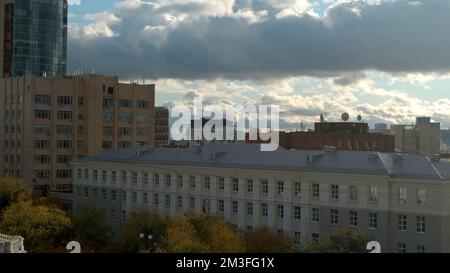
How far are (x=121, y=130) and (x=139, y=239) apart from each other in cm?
5190

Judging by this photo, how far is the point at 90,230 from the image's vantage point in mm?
54500

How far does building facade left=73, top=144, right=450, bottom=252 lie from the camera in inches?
1847

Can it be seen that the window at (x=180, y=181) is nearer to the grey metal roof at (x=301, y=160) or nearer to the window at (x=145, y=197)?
the grey metal roof at (x=301, y=160)

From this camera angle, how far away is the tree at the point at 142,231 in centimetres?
4941

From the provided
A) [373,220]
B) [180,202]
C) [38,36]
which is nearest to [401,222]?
[373,220]

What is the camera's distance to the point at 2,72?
12319cm

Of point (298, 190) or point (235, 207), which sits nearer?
point (298, 190)

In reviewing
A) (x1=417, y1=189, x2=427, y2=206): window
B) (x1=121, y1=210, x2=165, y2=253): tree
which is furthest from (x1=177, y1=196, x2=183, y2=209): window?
(x1=417, y1=189, x2=427, y2=206): window

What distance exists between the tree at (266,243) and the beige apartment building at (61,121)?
170 ft

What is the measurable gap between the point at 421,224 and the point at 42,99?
62.5 m

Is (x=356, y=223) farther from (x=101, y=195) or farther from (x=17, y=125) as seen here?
(x=17, y=125)

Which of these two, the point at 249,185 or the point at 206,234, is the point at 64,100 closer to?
the point at 249,185

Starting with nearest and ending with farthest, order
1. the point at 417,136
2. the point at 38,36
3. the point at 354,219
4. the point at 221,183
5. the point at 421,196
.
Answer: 1. the point at 421,196
2. the point at 354,219
3. the point at 221,183
4. the point at 38,36
5. the point at 417,136

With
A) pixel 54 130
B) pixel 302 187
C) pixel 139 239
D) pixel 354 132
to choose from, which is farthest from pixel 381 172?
pixel 354 132
